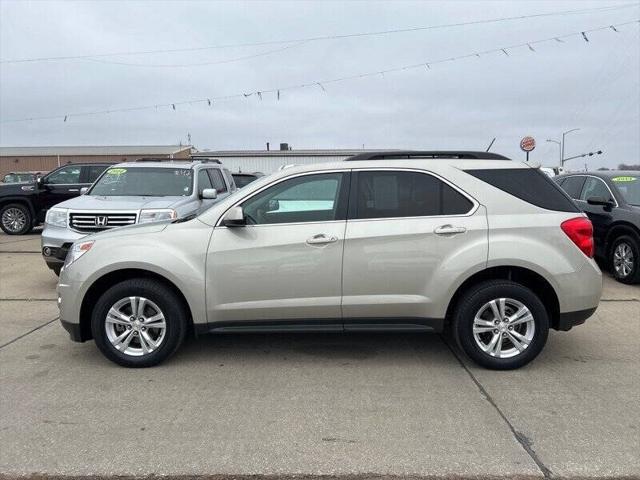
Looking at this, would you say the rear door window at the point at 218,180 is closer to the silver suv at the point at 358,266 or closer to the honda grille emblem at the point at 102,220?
the honda grille emblem at the point at 102,220

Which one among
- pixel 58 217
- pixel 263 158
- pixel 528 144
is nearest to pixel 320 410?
pixel 58 217

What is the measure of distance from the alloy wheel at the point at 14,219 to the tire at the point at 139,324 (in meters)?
11.0

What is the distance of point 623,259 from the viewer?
812 cm

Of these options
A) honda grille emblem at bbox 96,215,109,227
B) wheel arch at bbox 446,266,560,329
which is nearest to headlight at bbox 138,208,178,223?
honda grille emblem at bbox 96,215,109,227

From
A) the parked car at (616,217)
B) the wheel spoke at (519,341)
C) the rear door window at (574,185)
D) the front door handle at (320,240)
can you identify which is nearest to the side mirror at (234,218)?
the front door handle at (320,240)

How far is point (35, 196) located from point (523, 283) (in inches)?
504

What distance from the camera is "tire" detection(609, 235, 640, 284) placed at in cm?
786

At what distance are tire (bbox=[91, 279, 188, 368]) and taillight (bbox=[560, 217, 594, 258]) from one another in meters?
3.27

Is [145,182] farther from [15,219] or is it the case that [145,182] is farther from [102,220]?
[15,219]

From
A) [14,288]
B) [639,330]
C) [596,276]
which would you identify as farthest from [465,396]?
[14,288]

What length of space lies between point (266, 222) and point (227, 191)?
19.2 ft

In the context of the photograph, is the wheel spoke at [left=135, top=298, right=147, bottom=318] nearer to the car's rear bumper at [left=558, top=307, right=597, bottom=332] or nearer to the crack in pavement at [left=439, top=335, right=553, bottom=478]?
the crack in pavement at [left=439, top=335, right=553, bottom=478]

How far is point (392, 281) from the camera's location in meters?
4.53

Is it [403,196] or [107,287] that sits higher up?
[403,196]
